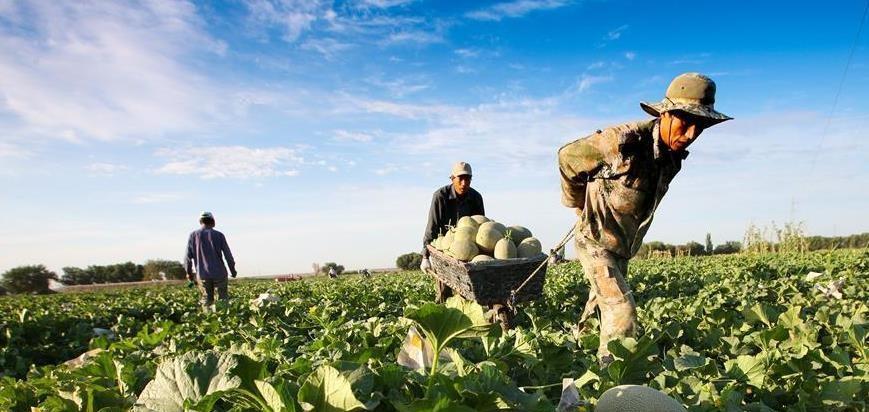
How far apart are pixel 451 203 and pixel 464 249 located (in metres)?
1.73

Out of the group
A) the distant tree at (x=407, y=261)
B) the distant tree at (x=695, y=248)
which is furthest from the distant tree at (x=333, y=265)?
the distant tree at (x=695, y=248)

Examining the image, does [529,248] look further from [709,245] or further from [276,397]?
[709,245]

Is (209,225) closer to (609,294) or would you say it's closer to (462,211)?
(462,211)

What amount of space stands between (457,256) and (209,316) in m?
2.81

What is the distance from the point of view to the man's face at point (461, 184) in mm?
6957

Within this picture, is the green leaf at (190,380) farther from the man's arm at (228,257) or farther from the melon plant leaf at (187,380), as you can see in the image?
the man's arm at (228,257)

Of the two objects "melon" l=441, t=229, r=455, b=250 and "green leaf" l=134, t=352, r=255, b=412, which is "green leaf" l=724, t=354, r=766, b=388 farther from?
"melon" l=441, t=229, r=455, b=250

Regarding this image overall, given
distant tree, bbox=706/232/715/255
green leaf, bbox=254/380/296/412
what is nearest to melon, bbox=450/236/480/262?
green leaf, bbox=254/380/296/412

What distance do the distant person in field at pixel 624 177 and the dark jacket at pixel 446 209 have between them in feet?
8.29

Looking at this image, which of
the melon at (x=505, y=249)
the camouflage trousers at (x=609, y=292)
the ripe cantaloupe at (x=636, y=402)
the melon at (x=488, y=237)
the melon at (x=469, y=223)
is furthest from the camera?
the melon at (x=469, y=223)

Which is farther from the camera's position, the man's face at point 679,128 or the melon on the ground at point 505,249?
the melon on the ground at point 505,249

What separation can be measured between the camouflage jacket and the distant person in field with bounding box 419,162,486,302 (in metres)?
2.41

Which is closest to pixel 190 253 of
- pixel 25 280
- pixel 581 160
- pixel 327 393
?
pixel 581 160

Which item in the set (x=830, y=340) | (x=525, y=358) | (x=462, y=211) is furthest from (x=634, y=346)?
(x=462, y=211)
